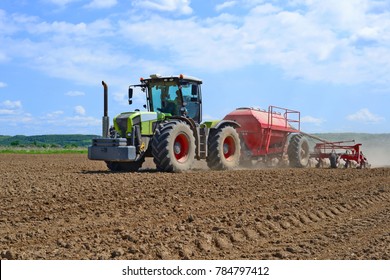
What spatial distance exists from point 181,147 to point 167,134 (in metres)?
1.03

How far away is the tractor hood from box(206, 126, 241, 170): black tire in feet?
5.77

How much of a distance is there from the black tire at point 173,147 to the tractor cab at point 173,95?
852mm

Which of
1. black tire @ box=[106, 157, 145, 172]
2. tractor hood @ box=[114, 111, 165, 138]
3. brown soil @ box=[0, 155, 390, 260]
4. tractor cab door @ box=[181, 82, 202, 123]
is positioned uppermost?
tractor cab door @ box=[181, 82, 202, 123]

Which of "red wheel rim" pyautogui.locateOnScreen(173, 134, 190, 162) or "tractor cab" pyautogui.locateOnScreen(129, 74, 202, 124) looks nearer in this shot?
"red wheel rim" pyautogui.locateOnScreen(173, 134, 190, 162)

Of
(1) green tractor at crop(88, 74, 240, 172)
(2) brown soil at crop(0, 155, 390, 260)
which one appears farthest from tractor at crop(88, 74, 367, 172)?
(2) brown soil at crop(0, 155, 390, 260)

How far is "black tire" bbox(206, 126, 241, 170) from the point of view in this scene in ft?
46.6

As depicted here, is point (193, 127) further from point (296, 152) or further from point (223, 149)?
point (296, 152)

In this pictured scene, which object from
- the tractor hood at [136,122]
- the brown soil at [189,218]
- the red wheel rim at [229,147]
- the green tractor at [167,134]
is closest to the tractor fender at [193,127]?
the green tractor at [167,134]

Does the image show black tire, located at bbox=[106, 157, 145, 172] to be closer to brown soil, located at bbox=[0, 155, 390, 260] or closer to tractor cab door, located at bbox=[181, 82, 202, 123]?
tractor cab door, located at bbox=[181, 82, 202, 123]

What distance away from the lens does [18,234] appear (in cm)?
657

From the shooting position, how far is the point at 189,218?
24.0ft

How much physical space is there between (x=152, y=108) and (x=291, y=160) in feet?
21.1

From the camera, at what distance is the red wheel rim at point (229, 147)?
15086 mm

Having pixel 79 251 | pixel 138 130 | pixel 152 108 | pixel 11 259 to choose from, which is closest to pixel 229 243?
pixel 79 251
